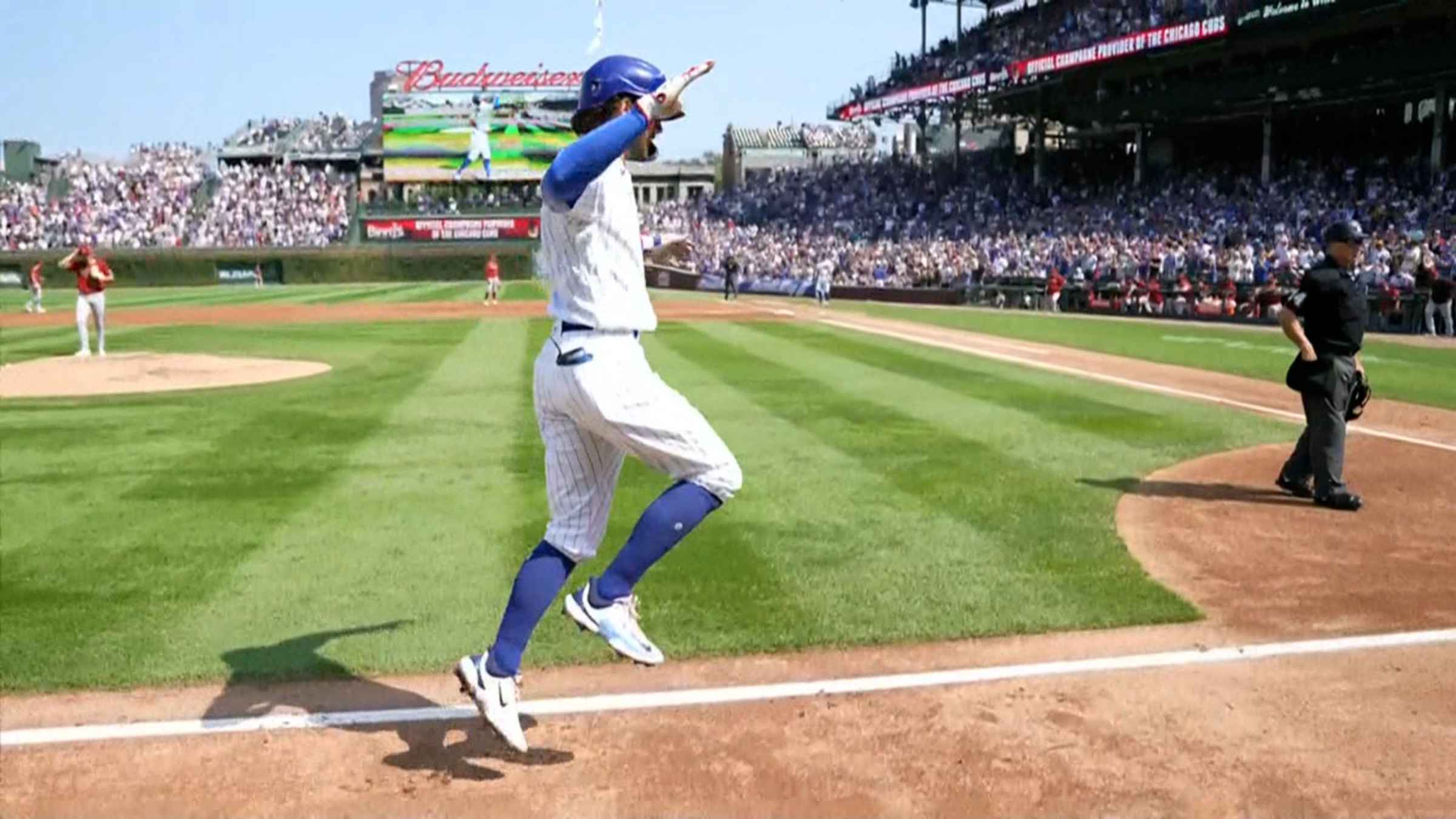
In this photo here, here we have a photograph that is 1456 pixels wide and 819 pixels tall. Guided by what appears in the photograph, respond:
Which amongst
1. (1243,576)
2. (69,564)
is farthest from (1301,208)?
(69,564)

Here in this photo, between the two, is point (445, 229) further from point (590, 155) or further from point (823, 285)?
point (590, 155)

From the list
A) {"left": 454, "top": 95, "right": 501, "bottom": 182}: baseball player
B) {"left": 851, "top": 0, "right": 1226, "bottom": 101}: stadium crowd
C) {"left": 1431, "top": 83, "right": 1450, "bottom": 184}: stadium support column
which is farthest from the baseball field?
{"left": 454, "top": 95, "right": 501, "bottom": 182}: baseball player

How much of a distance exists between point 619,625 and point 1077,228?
38342 millimetres

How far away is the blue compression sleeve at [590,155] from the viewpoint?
347 cm

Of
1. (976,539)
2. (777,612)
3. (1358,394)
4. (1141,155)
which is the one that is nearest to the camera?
(777,612)

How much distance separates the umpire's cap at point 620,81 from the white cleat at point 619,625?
1.65m

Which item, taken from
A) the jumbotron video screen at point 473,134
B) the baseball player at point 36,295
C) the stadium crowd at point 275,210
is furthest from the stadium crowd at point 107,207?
the baseball player at point 36,295

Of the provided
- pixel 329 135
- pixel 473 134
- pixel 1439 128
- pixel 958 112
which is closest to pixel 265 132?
pixel 329 135

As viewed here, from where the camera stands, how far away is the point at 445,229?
59.5 m

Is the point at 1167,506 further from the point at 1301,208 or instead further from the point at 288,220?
the point at 288,220

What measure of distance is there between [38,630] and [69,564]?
1.07 metres

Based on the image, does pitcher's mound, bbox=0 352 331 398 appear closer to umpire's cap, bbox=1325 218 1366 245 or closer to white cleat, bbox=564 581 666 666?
white cleat, bbox=564 581 666 666

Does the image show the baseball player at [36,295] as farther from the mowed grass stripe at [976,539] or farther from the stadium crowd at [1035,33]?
the stadium crowd at [1035,33]

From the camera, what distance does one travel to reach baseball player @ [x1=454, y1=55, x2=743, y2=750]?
369cm
